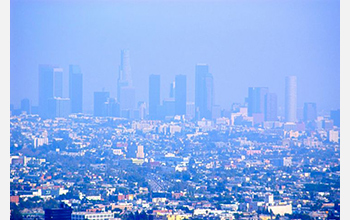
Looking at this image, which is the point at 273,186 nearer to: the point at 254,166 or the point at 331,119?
the point at 254,166

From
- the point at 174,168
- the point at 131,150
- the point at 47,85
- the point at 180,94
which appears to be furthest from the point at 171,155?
the point at 47,85

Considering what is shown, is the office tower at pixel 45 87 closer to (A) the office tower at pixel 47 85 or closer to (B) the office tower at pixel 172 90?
(A) the office tower at pixel 47 85

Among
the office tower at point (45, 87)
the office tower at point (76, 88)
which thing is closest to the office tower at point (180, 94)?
the office tower at point (76, 88)

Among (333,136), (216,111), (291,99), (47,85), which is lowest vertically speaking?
(333,136)

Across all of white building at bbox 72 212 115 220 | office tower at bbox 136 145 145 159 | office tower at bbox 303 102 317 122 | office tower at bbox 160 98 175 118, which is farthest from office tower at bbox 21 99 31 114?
white building at bbox 72 212 115 220

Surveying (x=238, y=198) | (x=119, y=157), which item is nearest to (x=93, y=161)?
Answer: (x=119, y=157)

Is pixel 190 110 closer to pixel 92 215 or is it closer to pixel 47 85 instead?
pixel 47 85
